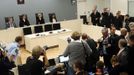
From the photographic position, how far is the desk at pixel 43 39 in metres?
10.6

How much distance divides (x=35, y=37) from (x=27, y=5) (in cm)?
333

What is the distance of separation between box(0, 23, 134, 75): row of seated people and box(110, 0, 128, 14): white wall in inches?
337

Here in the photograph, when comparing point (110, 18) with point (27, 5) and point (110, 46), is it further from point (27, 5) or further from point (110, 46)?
point (110, 46)

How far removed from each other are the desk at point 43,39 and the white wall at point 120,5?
16.2ft

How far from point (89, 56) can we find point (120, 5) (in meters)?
9.89

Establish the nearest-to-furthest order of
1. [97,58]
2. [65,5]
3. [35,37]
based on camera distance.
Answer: [97,58] < [35,37] < [65,5]

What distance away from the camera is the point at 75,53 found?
17.8 ft

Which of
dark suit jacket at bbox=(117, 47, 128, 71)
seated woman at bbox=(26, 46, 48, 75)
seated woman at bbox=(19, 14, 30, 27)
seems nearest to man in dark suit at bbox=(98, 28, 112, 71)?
dark suit jacket at bbox=(117, 47, 128, 71)

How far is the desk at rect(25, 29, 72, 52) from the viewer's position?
10.6 meters

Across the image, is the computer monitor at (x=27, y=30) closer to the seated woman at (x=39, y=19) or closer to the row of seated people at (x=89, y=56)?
the seated woman at (x=39, y=19)

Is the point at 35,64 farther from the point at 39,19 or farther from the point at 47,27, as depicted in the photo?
the point at 39,19

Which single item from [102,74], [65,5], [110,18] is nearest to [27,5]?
[65,5]

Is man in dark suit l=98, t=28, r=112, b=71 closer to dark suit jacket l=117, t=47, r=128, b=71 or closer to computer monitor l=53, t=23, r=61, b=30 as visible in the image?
dark suit jacket l=117, t=47, r=128, b=71

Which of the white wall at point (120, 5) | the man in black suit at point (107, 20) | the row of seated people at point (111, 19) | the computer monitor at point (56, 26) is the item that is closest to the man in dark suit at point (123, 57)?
the row of seated people at point (111, 19)
